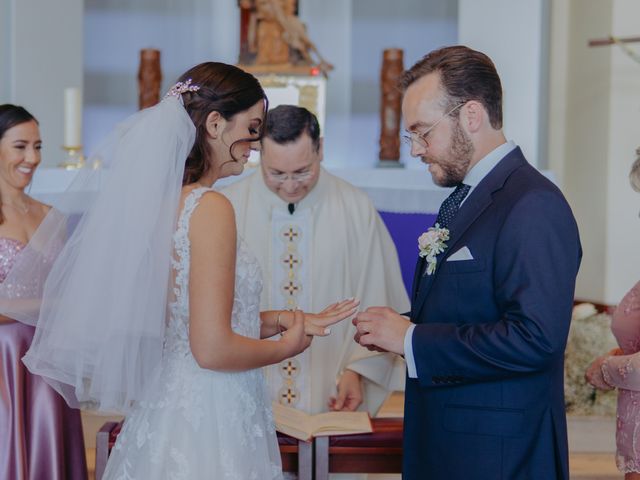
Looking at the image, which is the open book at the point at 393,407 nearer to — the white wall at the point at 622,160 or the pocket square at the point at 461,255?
the white wall at the point at 622,160

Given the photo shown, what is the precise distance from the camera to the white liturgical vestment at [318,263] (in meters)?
4.31

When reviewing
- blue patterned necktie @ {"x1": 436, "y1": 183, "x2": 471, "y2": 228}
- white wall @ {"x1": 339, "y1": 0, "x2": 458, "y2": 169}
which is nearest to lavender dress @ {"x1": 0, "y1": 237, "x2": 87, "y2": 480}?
blue patterned necktie @ {"x1": 436, "y1": 183, "x2": 471, "y2": 228}

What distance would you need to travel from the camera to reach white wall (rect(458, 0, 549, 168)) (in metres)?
6.79

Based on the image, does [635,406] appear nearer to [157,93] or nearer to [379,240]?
[379,240]

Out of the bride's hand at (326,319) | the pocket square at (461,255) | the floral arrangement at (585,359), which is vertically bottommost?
the floral arrangement at (585,359)

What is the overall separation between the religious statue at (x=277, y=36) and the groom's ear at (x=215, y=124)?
3.70 metres

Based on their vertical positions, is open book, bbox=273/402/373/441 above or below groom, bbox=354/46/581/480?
below

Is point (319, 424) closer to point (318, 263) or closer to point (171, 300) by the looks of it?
point (171, 300)

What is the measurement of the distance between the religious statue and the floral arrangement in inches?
94.6

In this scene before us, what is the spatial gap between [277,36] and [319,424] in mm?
3730

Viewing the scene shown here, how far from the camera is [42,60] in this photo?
7.20 m

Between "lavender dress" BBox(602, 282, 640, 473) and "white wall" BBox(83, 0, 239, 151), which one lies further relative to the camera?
"white wall" BBox(83, 0, 239, 151)

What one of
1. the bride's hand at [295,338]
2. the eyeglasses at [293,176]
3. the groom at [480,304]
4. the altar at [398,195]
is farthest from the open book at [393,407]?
the groom at [480,304]

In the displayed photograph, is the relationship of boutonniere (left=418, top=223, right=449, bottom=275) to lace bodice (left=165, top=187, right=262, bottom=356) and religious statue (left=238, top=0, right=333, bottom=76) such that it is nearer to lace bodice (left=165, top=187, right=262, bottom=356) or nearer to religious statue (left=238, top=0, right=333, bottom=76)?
lace bodice (left=165, top=187, right=262, bottom=356)
